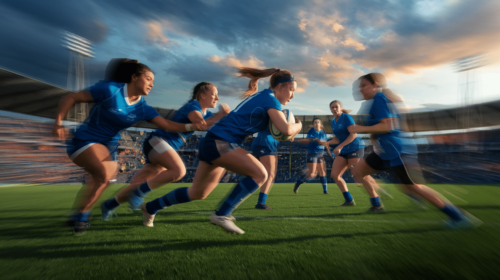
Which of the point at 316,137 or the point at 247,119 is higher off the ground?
the point at 247,119

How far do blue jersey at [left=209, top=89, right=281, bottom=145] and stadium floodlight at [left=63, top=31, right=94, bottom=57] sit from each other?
38.8 ft

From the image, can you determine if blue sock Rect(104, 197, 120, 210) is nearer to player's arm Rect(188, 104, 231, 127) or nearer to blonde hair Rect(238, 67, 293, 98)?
player's arm Rect(188, 104, 231, 127)

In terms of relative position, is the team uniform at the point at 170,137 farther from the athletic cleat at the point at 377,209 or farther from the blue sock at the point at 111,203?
the athletic cleat at the point at 377,209

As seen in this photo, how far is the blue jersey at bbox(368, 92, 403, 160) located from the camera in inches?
129

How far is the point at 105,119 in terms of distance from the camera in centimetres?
324

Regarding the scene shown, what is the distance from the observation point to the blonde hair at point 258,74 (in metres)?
2.94

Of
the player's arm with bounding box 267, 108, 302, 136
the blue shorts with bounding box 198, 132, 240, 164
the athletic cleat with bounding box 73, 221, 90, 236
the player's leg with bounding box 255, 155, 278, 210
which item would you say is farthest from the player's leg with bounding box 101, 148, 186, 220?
the player's leg with bounding box 255, 155, 278, 210

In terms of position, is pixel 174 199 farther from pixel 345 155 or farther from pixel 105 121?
pixel 345 155

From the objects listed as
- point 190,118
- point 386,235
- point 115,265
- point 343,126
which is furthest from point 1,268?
point 343,126

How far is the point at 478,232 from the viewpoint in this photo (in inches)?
118

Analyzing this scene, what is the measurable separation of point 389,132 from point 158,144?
2.88 metres

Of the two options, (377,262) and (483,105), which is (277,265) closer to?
(377,262)

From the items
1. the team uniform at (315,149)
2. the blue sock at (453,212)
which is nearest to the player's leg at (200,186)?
the blue sock at (453,212)

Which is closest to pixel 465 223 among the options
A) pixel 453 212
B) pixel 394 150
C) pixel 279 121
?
pixel 453 212
